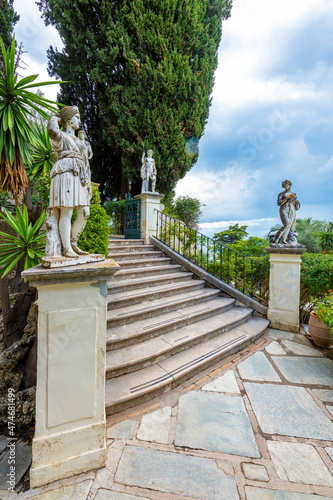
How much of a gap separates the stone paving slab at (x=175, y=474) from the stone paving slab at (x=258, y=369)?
1227 millimetres

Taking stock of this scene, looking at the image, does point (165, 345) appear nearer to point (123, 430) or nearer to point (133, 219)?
point (123, 430)

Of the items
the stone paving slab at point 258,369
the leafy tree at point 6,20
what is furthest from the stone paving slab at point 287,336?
the leafy tree at point 6,20

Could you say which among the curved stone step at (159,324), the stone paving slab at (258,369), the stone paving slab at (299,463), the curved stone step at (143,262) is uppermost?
the curved stone step at (143,262)

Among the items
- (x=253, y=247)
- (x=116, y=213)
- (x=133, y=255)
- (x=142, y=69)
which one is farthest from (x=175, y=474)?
(x=142, y=69)

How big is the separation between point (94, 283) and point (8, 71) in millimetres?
3550

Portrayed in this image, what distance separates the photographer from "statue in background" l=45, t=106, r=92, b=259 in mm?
1648

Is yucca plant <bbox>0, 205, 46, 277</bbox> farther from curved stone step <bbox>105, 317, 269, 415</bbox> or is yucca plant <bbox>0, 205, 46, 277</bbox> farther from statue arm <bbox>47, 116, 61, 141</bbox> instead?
curved stone step <bbox>105, 317, 269, 415</bbox>

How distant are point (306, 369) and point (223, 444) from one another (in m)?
1.74

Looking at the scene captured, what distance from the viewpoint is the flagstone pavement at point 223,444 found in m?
1.38

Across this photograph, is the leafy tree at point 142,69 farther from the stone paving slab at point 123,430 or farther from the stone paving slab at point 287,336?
the stone paving slab at point 123,430

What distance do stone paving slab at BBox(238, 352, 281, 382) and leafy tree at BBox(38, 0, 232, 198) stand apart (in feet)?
23.2

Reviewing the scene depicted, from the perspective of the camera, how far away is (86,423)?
5.09 feet

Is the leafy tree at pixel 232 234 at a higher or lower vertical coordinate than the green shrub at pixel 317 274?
higher

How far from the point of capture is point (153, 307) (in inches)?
131
